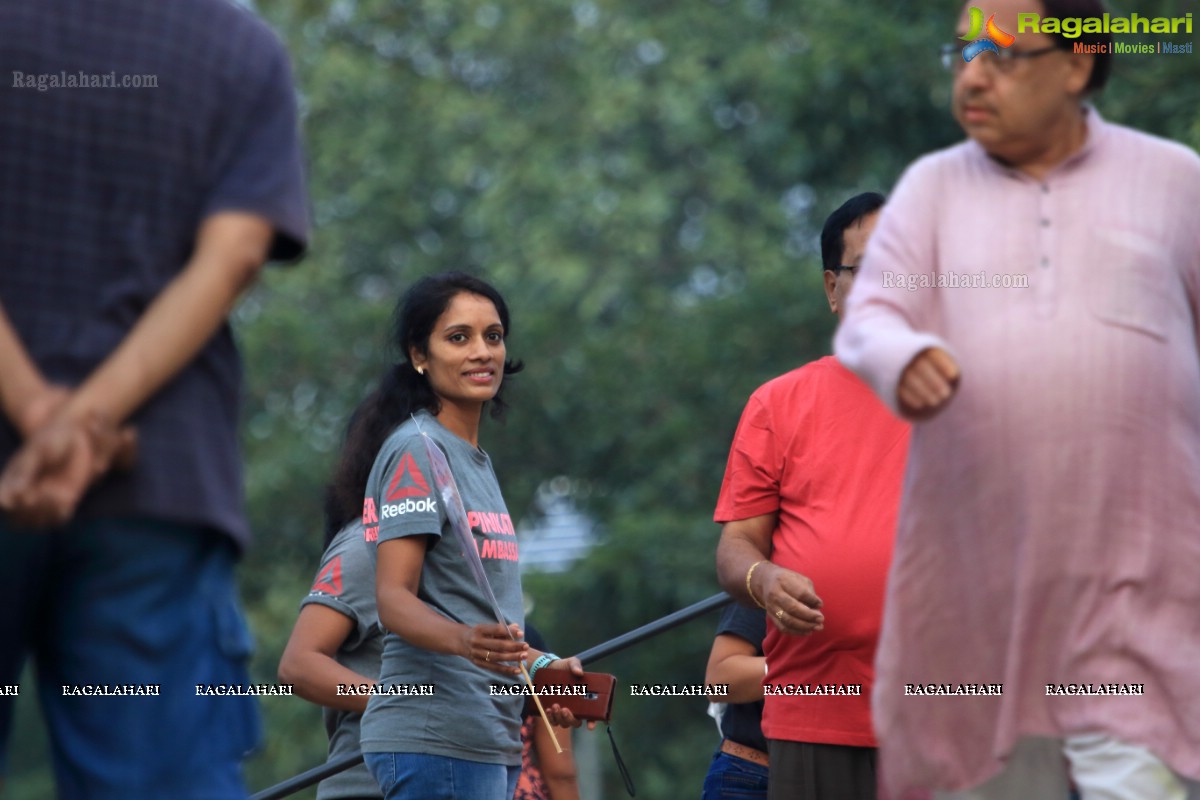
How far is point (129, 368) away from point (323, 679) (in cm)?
232

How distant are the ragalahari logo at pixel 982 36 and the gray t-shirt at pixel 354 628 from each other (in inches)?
88.2

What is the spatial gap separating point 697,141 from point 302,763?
6.47 metres

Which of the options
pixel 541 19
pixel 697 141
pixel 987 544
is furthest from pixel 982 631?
pixel 541 19

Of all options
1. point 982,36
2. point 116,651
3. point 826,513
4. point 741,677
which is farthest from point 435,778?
point 982,36

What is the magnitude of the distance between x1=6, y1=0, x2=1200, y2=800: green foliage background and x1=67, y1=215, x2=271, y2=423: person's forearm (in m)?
7.43

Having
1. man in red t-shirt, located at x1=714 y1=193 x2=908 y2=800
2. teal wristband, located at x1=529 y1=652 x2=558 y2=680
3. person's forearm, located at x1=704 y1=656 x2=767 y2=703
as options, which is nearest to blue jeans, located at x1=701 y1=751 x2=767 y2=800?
person's forearm, located at x1=704 y1=656 x2=767 y2=703

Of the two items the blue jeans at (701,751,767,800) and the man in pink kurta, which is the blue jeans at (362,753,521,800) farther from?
the man in pink kurta

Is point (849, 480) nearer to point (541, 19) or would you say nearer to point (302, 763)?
point (302, 763)

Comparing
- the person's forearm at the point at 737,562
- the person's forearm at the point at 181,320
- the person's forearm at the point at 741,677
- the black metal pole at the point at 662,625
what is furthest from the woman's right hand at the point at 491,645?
the person's forearm at the point at 181,320

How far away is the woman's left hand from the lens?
14.0ft

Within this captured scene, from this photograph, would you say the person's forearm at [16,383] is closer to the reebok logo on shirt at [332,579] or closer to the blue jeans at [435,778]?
the blue jeans at [435,778]

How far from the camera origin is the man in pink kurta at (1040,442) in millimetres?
2799

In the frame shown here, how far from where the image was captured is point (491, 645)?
386 centimetres

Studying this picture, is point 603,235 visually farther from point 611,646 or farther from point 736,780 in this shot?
point 736,780
